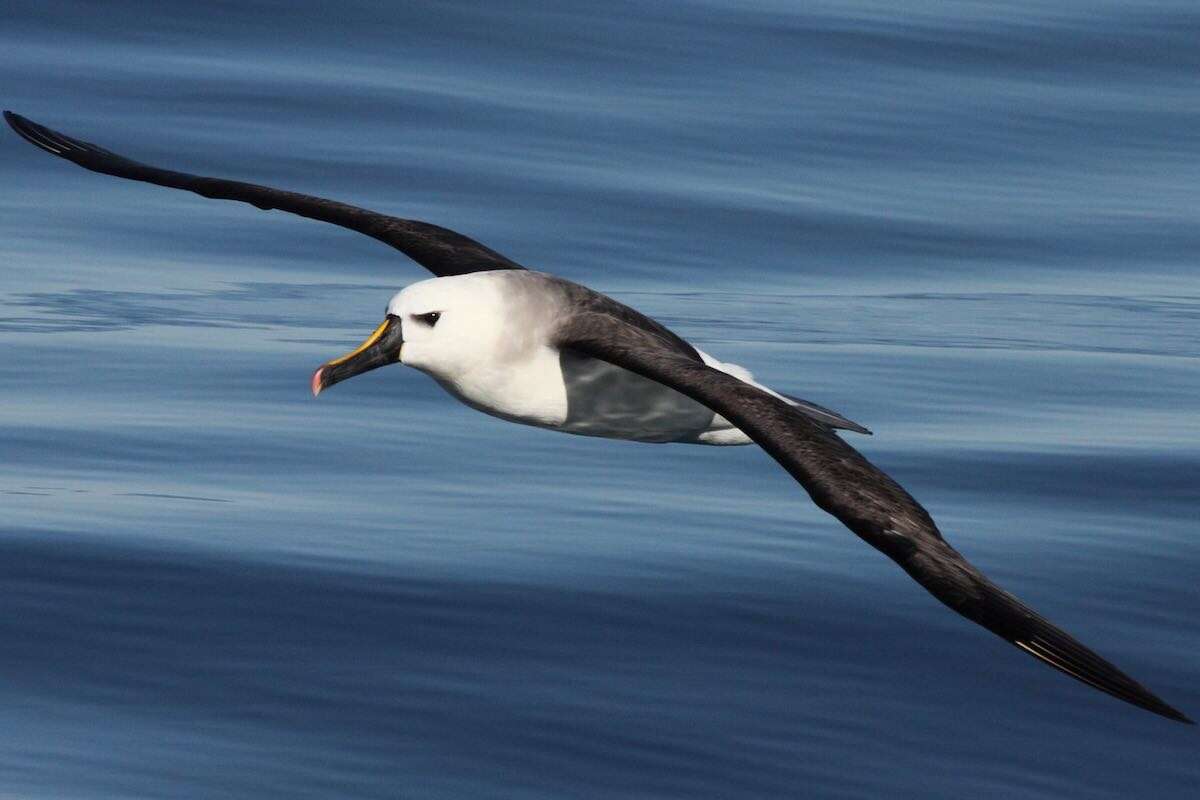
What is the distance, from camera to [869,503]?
690cm

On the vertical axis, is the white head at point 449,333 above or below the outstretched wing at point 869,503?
above

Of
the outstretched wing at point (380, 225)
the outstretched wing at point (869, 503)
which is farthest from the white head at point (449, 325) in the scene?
the outstretched wing at point (380, 225)

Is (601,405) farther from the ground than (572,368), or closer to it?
closer to it

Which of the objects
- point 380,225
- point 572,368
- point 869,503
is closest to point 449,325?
point 572,368

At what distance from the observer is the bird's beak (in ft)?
27.3

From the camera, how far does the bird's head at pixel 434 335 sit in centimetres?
834

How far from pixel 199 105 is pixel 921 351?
680 cm

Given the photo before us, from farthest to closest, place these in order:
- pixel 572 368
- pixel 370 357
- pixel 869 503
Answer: pixel 572 368
pixel 370 357
pixel 869 503

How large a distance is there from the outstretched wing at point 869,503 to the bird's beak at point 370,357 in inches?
27.2

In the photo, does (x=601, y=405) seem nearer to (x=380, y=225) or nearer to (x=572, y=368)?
(x=572, y=368)

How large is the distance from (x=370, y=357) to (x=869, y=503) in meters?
2.26

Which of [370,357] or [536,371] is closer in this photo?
[370,357]

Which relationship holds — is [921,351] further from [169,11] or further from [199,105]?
[169,11]

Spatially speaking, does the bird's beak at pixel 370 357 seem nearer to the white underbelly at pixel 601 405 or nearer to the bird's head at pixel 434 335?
the bird's head at pixel 434 335
